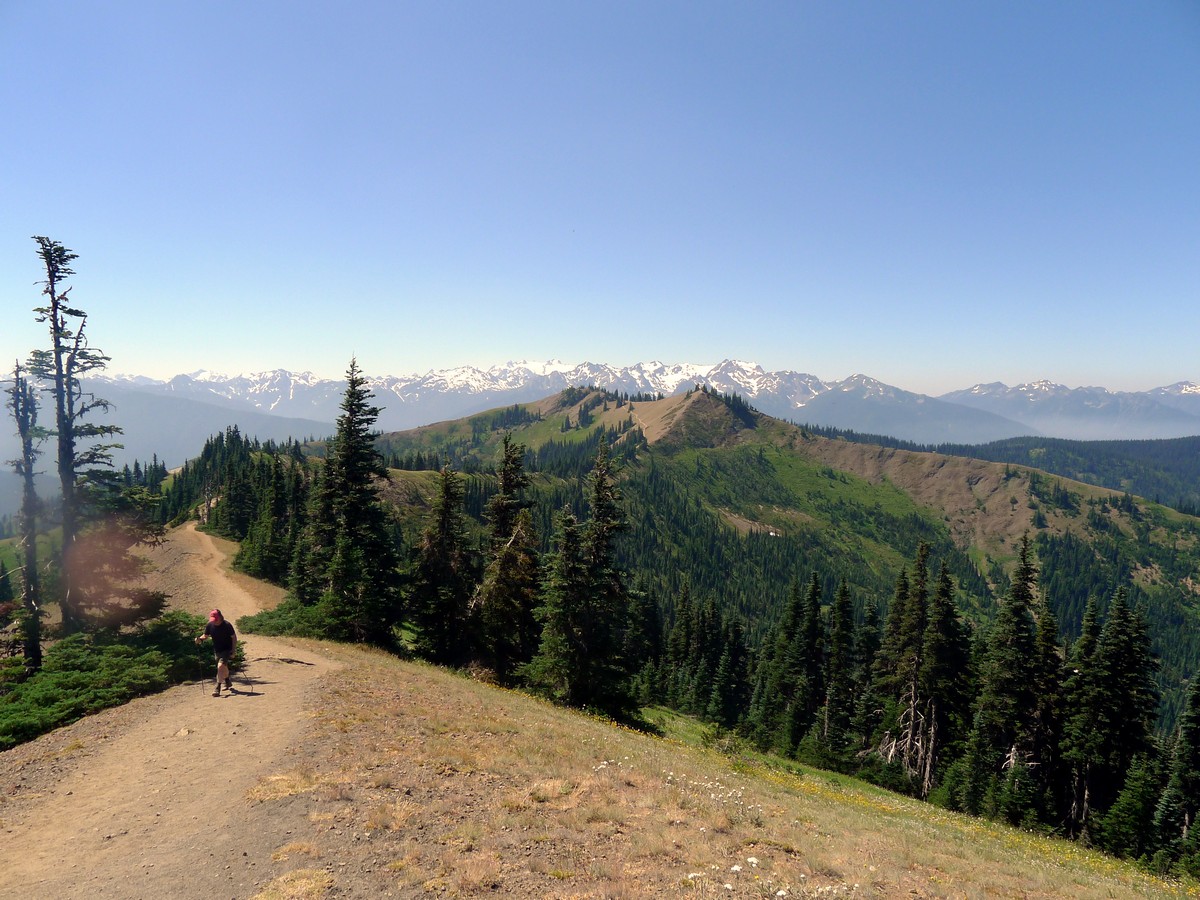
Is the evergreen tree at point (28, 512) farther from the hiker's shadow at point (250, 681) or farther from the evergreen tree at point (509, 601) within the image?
the evergreen tree at point (509, 601)

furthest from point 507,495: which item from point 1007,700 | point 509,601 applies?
point 1007,700

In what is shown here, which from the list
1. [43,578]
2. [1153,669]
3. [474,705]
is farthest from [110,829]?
[1153,669]

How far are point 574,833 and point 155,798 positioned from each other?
32.6 ft

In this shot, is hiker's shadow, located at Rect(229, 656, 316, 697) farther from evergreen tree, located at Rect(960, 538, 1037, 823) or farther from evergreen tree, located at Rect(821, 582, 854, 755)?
evergreen tree, located at Rect(821, 582, 854, 755)

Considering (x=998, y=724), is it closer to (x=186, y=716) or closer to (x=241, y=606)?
(x=186, y=716)

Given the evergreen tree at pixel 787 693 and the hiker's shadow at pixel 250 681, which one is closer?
the hiker's shadow at pixel 250 681

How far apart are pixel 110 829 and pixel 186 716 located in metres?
7.22

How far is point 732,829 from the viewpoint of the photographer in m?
12.4

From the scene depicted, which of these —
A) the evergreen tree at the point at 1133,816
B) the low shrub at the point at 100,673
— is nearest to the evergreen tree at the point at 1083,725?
the evergreen tree at the point at 1133,816

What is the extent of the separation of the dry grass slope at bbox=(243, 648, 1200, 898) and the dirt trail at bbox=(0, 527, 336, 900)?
3.02 feet

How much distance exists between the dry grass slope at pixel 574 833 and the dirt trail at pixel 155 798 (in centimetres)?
92

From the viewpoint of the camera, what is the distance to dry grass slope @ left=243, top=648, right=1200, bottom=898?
975cm

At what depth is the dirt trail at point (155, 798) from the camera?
31.8 ft

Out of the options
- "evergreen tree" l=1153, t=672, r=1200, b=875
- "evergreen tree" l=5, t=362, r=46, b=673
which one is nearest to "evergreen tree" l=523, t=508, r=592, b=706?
"evergreen tree" l=5, t=362, r=46, b=673
